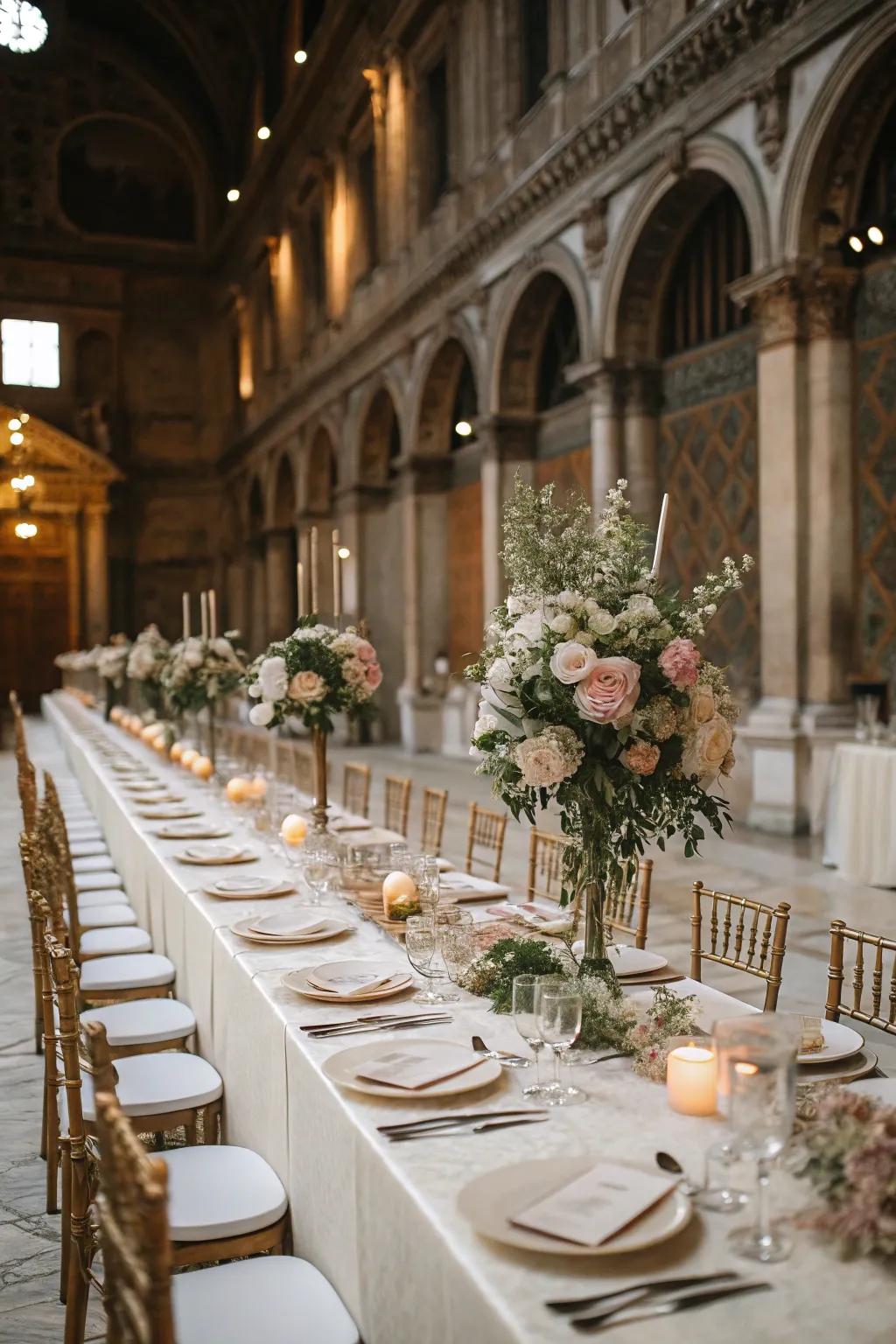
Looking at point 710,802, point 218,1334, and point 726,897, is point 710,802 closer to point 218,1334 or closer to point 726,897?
point 726,897

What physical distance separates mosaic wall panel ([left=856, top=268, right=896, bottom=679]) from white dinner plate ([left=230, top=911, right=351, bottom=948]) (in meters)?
6.93

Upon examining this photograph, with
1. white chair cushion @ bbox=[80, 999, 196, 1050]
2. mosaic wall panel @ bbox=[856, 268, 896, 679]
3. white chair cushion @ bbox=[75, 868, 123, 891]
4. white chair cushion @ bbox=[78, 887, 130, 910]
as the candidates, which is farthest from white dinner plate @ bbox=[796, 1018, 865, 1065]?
mosaic wall panel @ bbox=[856, 268, 896, 679]

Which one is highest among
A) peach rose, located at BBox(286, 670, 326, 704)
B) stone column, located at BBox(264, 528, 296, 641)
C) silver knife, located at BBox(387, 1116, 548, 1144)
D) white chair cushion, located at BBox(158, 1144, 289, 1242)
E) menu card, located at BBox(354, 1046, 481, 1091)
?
stone column, located at BBox(264, 528, 296, 641)

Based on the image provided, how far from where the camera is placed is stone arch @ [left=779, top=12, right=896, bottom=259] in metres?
8.43

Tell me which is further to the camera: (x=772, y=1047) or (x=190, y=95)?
(x=190, y=95)

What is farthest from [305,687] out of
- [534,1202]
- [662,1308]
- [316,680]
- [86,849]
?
[662,1308]

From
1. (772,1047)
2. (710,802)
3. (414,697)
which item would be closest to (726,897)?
(710,802)

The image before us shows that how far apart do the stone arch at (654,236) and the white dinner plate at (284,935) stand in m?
7.86

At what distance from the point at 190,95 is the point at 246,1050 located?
99.5 ft

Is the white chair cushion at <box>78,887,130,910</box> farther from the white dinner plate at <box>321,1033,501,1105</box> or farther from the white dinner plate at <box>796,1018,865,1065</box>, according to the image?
the white dinner plate at <box>796,1018,865,1065</box>

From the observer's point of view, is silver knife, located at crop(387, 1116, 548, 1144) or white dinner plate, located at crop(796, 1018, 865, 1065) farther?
white dinner plate, located at crop(796, 1018, 865, 1065)

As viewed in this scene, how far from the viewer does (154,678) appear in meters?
9.16

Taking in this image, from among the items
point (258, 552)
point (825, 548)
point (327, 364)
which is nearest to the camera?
point (825, 548)

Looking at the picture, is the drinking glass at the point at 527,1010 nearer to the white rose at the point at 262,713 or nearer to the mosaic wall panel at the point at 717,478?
the white rose at the point at 262,713
